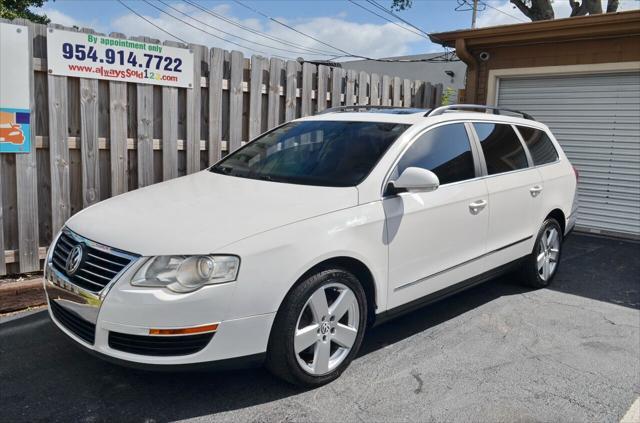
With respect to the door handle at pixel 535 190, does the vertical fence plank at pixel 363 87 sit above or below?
above

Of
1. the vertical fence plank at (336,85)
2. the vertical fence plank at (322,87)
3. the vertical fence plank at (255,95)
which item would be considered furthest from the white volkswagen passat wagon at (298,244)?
the vertical fence plank at (336,85)

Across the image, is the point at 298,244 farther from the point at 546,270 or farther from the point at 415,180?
the point at 546,270

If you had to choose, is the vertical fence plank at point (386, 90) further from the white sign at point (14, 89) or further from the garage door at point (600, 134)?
the white sign at point (14, 89)

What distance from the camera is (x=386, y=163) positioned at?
372cm

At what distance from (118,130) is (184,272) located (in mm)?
2805

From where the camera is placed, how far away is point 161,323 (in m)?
2.76

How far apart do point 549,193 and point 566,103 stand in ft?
12.9

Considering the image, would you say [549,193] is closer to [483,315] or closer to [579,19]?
[483,315]

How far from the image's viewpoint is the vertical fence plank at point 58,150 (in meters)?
4.73

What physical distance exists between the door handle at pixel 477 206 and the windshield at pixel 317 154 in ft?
2.65

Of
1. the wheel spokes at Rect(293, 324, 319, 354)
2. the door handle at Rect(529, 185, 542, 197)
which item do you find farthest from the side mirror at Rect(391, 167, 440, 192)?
the door handle at Rect(529, 185, 542, 197)

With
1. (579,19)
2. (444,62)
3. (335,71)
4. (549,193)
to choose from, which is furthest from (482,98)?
(444,62)

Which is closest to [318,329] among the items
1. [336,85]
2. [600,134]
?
[336,85]

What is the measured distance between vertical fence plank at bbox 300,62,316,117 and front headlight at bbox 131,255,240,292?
13.8ft
